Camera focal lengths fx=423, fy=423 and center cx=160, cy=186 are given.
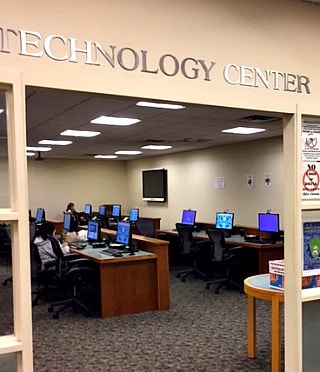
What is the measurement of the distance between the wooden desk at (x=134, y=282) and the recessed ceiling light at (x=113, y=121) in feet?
5.63

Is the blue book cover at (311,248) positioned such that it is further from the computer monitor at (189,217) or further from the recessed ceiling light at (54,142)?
the computer monitor at (189,217)

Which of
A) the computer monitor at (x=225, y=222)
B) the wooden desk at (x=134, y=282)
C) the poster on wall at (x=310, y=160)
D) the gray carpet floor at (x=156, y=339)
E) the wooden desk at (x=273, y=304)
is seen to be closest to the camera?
the poster on wall at (x=310, y=160)

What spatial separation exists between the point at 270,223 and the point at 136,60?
19.2 ft

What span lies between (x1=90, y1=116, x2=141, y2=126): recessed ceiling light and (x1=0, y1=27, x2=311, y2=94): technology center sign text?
348cm

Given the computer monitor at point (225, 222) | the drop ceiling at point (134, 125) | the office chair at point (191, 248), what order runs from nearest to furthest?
the drop ceiling at point (134, 125) → the office chair at point (191, 248) → the computer monitor at point (225, 222)

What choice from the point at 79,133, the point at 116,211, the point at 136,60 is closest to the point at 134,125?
the point at 79,133

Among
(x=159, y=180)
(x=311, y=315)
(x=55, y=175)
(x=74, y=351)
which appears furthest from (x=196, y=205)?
(x=311, y=315)

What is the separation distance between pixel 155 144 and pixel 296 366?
22.3ft

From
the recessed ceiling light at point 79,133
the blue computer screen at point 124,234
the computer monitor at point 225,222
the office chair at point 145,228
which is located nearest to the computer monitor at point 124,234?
the blue computer screen at point 124,234

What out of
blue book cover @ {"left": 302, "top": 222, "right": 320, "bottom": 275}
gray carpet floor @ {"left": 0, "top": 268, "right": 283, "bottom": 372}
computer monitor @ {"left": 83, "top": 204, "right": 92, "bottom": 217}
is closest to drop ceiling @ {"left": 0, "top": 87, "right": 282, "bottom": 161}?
blue book cover @ {"left": 302, "top": 222, "right": 320, "bottom": 275}

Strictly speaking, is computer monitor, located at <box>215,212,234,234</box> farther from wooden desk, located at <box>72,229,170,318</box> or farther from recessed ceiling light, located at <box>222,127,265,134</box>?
wooden desk, located at <box>72,229,170,318</box>

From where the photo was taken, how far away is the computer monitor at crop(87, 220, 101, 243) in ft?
23.0

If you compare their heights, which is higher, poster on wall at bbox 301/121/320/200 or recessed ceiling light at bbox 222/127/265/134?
recessed ceiling light at bbox 222/127/265/134

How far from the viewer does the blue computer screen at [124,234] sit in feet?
20.5
